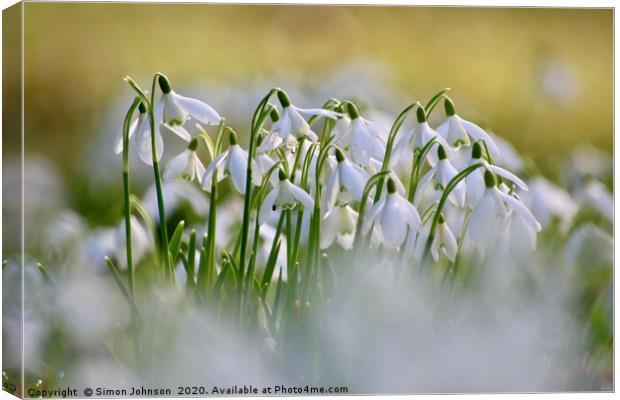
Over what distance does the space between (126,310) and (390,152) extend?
2.42 ft

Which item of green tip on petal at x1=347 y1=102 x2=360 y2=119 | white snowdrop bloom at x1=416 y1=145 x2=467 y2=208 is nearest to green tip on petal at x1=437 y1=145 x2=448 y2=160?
white snowdrop bloom at x1=416 y1=145 x2=467 y2=208

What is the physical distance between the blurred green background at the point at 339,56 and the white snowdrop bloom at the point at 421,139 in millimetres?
190

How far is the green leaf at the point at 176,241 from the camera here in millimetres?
2791

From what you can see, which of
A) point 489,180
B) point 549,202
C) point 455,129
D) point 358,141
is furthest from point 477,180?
point 549,202

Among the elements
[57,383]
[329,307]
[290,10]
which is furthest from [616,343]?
[57,383]

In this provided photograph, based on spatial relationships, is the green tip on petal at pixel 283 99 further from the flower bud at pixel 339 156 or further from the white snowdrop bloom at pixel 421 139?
the white snowdrop bloom at pixel 421 139

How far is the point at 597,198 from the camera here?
10.1 ft

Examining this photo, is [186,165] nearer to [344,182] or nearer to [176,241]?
[176,241]

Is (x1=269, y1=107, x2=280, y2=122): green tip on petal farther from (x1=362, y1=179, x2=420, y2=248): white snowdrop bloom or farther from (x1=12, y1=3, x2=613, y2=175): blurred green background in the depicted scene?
(x1=362, y1=179, x2=420, y2=248): white snowdrop bloom

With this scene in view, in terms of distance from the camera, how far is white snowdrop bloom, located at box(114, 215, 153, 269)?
9.34 feet

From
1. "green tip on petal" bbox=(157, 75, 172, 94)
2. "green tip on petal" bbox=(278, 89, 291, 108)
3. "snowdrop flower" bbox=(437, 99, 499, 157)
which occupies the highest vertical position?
"green tip on petal" bbox=(157, 75, 172, 94)

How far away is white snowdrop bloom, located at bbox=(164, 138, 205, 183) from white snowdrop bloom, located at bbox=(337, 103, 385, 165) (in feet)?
1.13

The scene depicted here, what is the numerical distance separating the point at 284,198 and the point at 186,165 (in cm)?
27

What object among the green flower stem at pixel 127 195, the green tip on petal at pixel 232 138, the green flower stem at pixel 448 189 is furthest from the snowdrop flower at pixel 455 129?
the green flower stem at pixel 127 195
